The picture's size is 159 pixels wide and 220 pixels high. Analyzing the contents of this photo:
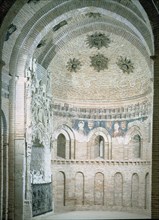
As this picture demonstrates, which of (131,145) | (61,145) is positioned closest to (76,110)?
(61,145)

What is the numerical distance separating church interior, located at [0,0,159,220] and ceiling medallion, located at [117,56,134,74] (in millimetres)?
51

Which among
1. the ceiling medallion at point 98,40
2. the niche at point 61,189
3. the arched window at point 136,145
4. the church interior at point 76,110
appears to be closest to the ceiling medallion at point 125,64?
the church interior at point 76,110

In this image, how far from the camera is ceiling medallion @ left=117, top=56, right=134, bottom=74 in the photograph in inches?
795

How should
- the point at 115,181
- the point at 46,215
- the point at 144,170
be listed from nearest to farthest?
the point at 46,215 → the point at 144,170 → the point at 115,181

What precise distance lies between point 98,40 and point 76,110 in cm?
404

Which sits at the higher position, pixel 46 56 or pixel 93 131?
pixel 46 56

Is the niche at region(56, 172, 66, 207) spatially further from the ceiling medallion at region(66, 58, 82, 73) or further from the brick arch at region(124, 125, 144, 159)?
the ceiling medallion at region(66, 58, 82, 73)

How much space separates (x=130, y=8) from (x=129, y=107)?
7.90 m

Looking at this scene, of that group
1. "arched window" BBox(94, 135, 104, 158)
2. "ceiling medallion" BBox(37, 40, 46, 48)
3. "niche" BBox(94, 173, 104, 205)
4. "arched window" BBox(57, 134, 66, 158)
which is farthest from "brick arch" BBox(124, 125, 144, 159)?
"ceiling medallion" BBox(37, 40, 46, 48)

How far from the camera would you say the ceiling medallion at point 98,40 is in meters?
19.5

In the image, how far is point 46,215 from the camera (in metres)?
17.8

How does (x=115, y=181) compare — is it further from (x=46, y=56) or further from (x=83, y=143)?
(x=46, y=56)

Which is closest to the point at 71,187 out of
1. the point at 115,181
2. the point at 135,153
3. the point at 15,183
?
the point at 115,181

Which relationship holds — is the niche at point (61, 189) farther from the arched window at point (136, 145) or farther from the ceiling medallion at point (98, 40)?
the ceiling medallion at point (98, 40)
